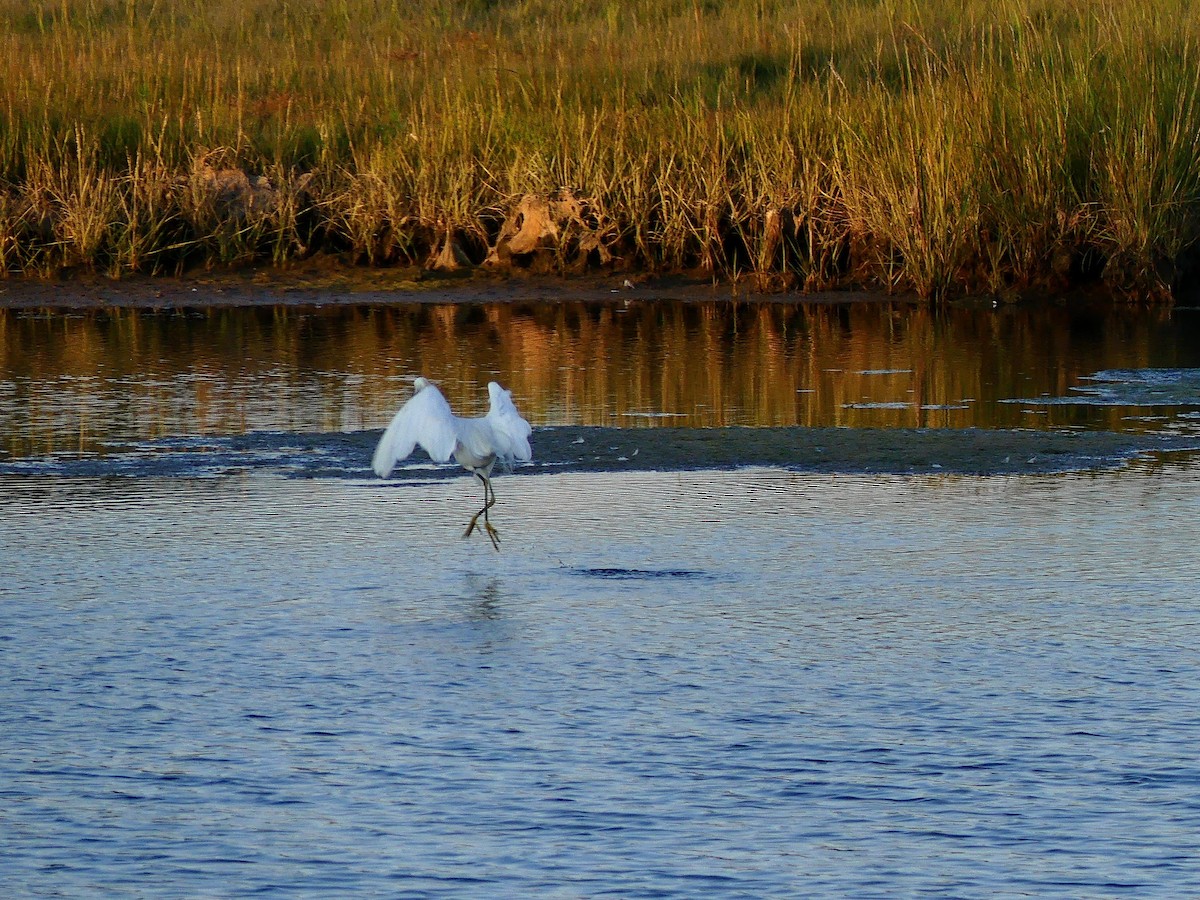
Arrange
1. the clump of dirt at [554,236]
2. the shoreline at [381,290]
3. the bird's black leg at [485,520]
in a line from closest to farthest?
the bird's black leg at [485,520] < the shoreline at [381,290] < the clump of dirt at [554,236]

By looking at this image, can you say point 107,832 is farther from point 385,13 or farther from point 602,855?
point 385,13

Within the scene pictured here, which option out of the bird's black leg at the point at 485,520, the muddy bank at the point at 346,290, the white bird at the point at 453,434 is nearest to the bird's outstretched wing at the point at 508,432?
the white bird at the point at 453,434

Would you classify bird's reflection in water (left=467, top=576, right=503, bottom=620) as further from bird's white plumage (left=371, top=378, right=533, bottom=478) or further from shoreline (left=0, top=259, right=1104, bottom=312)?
shoreline (left=0, top=259, right=1104, bottom=312)

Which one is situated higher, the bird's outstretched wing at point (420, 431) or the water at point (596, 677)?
the bird's outstretched wing at point (420, 431)

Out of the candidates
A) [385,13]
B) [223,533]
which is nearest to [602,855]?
[223,533]

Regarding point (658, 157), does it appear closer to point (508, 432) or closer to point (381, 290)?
point (381, 290)

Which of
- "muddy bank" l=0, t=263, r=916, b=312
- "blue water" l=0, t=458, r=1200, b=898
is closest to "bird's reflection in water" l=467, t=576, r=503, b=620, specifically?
"blue water" l=0, t=458, r=1200, b=898

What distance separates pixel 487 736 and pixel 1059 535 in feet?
9.68

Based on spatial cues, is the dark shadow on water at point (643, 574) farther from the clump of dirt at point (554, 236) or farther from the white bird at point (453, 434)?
the clump of dirt at point (554, 236)

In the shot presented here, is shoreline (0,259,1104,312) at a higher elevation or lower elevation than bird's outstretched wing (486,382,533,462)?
higher

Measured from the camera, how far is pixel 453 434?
20.9 ft

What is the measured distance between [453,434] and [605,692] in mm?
1427

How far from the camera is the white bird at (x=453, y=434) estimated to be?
20.8 feet

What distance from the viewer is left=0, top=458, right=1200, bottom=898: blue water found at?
407 cm
